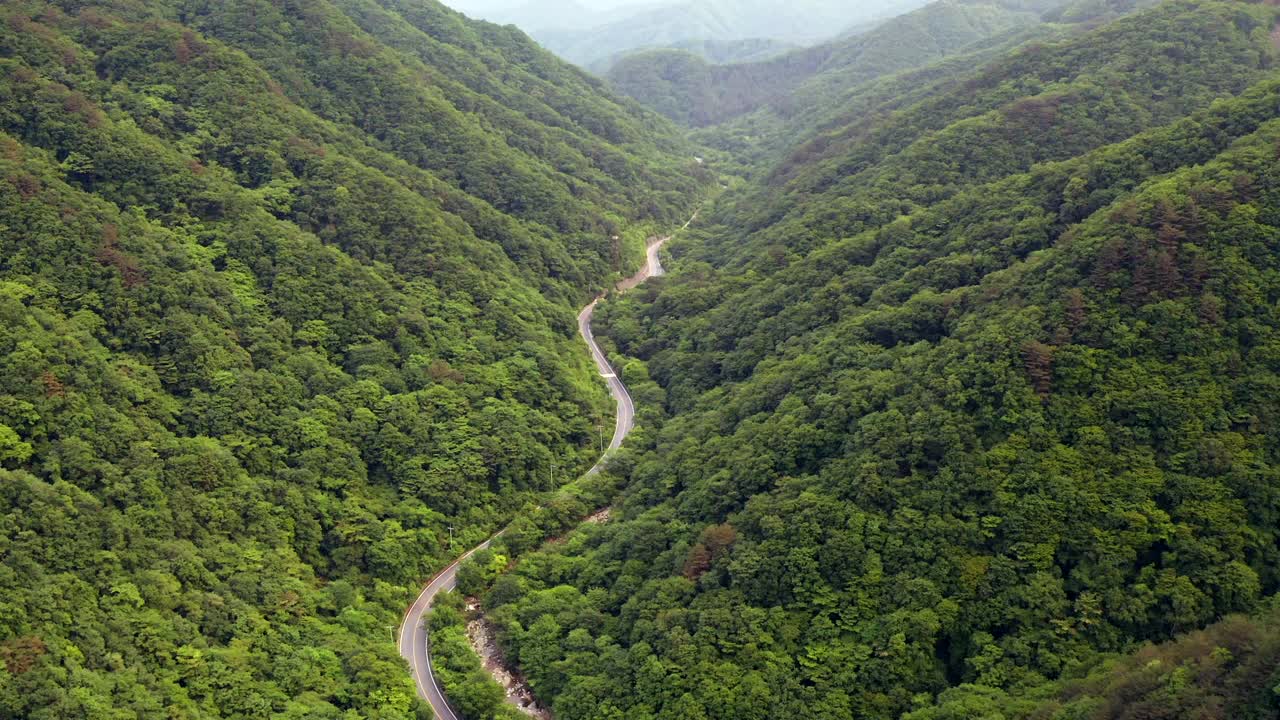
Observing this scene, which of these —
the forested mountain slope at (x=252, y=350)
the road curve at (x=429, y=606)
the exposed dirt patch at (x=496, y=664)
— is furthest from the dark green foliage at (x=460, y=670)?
the forested mountain slope at (x=252, y=350)

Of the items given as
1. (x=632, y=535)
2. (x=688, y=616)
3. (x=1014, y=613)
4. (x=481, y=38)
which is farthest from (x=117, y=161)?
(x=481, y=38)

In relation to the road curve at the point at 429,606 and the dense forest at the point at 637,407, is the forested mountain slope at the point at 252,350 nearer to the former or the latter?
the dense forest at the point at 637,407

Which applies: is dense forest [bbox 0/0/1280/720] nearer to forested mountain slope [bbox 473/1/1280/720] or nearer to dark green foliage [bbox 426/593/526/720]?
forested mountain slope [bbox 473/1/1280/720]

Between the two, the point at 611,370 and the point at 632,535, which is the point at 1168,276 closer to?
the point at 632,535

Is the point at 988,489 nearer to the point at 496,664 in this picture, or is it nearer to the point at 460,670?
the point at 496,664

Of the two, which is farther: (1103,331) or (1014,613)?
(1103,331)

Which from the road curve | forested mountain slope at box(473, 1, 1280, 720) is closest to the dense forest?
forested mountain slope at box(473, 1, 1280, 720)
